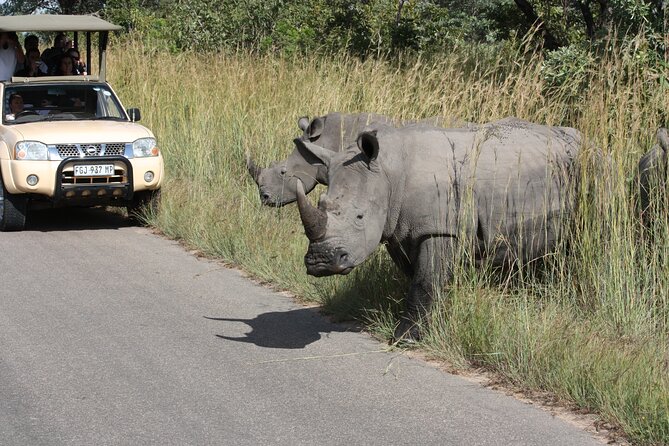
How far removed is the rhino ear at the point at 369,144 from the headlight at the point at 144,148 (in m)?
6.02

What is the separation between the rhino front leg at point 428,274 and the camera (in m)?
7.41

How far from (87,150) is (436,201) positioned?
6.10 m

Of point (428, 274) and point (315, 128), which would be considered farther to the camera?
point (315, 128)

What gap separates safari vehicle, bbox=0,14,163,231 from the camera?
12.3 meters

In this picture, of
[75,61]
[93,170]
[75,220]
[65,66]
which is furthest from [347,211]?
[75,61]

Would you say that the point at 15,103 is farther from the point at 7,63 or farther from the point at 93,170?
the point at 7,63

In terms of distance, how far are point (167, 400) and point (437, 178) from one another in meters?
2.36

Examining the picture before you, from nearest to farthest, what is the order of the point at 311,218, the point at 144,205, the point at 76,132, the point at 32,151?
1. the point at 311,218
2. the point at 32,151
3. the point at 76,132
4. the point at 144,205

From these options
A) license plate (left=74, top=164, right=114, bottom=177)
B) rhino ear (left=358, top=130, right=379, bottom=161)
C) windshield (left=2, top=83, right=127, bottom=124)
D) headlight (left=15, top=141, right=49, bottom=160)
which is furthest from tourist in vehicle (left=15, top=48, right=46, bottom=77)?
rhino ear (left=358, top=130, right=379, bottom=161)

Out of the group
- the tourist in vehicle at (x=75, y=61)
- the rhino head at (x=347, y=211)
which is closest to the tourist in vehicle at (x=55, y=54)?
the tourist in vehicle at (x=75, y=61)

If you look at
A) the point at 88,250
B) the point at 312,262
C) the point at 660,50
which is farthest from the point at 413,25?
the point at 312,262

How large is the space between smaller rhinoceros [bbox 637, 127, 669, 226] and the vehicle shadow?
272 inches

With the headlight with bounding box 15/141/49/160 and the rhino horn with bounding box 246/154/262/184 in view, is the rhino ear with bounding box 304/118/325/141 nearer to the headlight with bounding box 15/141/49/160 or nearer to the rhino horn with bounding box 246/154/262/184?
the rhino horn with bounding box 246/154/262/184

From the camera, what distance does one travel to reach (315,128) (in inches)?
427
